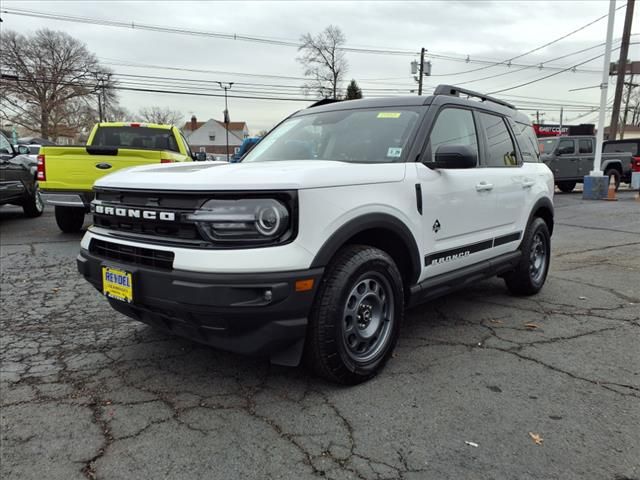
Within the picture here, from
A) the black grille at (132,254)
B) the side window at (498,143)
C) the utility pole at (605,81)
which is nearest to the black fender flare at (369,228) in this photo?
the black grille at (132,254)

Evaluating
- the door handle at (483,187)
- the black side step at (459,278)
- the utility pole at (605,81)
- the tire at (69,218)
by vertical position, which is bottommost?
the tire at (69,218)

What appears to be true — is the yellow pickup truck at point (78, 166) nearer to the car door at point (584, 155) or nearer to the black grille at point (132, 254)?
the black grille at point (132, 254)

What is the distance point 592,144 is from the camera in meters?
18.5

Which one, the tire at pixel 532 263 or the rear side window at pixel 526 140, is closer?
the tire at pixel 532 263

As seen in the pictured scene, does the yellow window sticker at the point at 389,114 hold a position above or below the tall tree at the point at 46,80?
below

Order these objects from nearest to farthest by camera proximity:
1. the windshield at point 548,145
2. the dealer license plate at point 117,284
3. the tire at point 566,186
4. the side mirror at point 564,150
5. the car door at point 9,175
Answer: the dealer license plate at point 117,284
the car door at point 9,175
the side mirror at point 564,150
the windshield at point 548,145
the tire at point 566,186

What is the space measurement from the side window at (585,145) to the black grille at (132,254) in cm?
1913

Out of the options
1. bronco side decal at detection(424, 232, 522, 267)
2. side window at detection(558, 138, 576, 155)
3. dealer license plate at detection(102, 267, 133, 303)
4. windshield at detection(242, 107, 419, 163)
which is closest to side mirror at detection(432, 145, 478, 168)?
windshield at detection(242, 107, 419, 163)

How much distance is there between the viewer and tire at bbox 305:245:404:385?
264cm

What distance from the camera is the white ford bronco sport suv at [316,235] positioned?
95.7 inches

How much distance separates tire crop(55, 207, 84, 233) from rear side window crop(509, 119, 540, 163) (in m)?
6.80

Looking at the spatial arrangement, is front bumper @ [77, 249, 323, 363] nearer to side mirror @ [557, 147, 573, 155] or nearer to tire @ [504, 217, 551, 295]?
tire @ [504, 217, 551, 295]

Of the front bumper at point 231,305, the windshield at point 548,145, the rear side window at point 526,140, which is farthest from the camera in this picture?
the windshield at point 548,145

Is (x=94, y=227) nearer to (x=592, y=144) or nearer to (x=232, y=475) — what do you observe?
(x=232, y=475)
